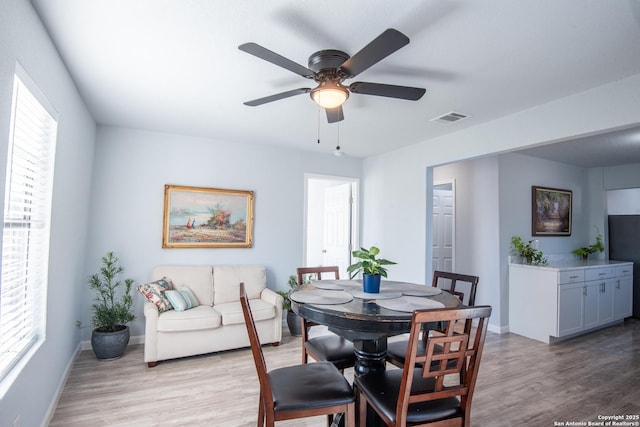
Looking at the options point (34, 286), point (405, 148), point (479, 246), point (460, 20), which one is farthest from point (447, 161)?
point (34, 286)

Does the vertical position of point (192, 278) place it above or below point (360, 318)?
below

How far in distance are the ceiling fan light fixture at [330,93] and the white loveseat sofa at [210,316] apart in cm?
248

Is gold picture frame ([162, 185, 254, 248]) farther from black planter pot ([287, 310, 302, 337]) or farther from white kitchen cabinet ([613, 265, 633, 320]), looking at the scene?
white kitchen cabinet ([613, 265, 633, 320])

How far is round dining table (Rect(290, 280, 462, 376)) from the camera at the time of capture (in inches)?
66.5

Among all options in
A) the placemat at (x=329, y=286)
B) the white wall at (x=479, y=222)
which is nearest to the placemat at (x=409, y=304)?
the placemat at (x=329, y=286)

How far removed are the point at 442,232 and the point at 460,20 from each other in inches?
162

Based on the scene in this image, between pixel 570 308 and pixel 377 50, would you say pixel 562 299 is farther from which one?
pixel 377 50

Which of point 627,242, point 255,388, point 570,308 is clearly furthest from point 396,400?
point 627,242

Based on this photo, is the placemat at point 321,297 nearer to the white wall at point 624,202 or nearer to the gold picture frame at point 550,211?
the gold picture frame at point 550,211

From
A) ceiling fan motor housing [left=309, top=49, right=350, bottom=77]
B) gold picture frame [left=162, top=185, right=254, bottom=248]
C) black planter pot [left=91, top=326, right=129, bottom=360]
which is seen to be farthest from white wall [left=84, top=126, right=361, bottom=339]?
ceiling fan motor housing [left=309, top=49, right=350, bottom=77]

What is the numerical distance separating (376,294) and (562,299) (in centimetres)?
313

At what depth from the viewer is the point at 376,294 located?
225 centimetres

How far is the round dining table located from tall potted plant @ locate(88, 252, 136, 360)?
7.06ft

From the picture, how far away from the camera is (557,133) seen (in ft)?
9.09
